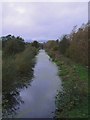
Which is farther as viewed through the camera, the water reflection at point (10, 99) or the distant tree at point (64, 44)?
the distant tree at point (64, 44)

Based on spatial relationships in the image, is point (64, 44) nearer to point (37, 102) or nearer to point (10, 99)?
point (10, 99)

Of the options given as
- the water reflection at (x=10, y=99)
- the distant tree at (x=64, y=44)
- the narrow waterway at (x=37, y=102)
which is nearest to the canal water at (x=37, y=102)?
the narrow waterway at (x=37, y=102)

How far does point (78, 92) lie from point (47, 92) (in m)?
3.36

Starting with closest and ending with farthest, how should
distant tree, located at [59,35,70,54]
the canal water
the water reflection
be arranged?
the canal water
the water reflection
distant tree, located at [59,35,70,54]

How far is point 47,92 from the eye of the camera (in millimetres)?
15305

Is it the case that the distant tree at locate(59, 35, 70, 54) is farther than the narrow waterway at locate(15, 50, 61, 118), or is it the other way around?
the distant tree at locate(59, 35, 70, 54)

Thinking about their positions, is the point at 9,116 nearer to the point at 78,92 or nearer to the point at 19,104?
the point at 19,104

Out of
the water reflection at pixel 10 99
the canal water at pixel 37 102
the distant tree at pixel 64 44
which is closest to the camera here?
the canal water at pixel 37 102

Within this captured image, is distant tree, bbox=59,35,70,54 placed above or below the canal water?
above

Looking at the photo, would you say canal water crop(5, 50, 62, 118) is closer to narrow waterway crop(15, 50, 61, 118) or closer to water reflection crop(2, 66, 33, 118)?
narrow waterway crop(15, 50, 61, 118)

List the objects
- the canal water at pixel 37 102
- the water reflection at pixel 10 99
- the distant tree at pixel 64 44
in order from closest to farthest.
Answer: the canal water at pixel 37 102 → the water reflection at pixel 10 99 → the distant tree at pixel 64 44

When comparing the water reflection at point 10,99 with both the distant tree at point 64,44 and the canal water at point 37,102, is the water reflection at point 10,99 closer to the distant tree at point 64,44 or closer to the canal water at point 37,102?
the canal water at point 37,102

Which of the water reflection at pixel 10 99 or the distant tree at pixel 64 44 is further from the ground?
the distant tree at pixel 64 44

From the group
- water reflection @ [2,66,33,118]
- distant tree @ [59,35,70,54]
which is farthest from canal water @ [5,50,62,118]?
distant tree @ [59,35,70,54]
